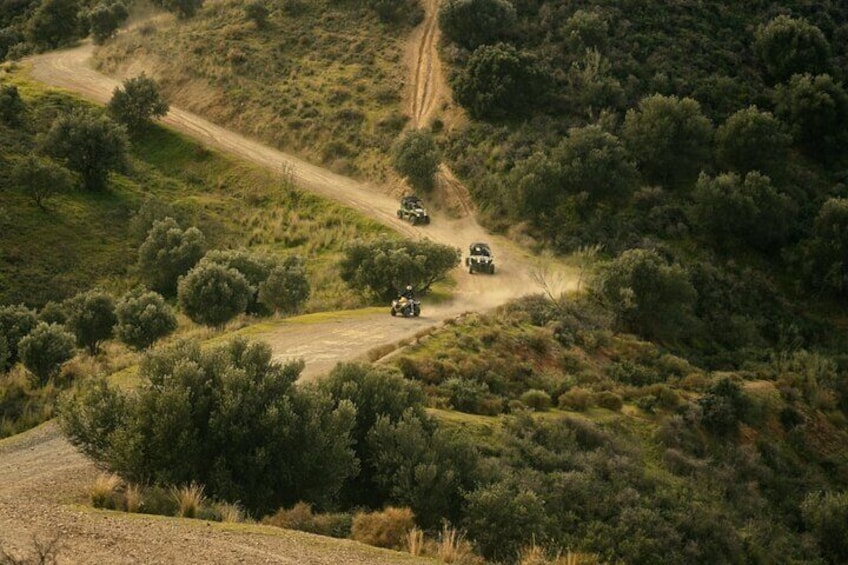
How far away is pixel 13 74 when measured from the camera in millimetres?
78625

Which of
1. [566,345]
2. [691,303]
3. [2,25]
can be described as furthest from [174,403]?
[2,25]

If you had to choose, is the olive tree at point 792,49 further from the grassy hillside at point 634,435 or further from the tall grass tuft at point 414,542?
the tall grass tuft at point 414,542

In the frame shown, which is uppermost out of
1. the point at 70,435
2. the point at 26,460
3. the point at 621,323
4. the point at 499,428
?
the point at 70,435

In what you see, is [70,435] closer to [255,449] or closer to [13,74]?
[255,449]

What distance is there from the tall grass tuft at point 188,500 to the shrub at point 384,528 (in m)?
2.95

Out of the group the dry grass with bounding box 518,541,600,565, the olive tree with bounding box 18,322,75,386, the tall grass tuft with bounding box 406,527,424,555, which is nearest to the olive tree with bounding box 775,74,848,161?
the olive tree with bounding box 18,322,75,386

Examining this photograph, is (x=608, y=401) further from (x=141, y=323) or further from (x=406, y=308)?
(x=141, y=323)

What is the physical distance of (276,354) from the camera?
3070cm

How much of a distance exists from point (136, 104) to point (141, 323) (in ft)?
132

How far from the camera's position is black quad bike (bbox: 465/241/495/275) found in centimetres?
4844

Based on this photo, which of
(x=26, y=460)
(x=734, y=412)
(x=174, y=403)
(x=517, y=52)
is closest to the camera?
(x=174, y=403)

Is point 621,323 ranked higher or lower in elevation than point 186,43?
lower

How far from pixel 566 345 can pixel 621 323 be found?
23.4 ft

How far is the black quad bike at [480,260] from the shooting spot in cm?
4844
